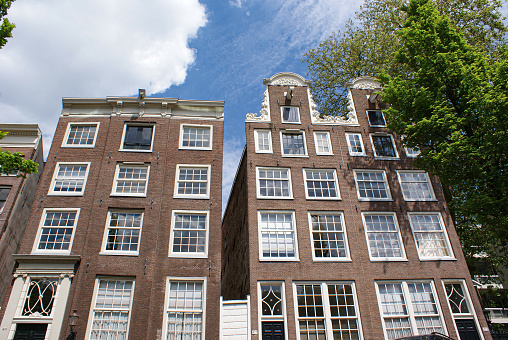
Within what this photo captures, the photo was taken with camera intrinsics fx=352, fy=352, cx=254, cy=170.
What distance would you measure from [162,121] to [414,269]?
1681 centimetres

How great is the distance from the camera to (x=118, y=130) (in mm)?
21688

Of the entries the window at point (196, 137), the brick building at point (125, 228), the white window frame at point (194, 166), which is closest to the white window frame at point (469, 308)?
the brick building at point (125, 228)

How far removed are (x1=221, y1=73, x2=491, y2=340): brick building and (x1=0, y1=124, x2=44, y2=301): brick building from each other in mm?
13225

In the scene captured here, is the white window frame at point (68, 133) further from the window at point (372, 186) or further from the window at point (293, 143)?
the window at point (372, 186)

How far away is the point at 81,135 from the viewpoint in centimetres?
2178

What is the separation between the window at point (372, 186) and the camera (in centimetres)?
2025

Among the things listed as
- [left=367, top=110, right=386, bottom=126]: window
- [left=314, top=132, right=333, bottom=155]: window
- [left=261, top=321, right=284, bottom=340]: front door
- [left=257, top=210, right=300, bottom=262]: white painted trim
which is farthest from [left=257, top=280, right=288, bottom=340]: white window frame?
[left=367, top=110, right=386, bottom=126]: window

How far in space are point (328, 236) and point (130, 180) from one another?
1150cm

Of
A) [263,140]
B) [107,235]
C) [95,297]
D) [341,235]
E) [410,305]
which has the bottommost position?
[410,305]

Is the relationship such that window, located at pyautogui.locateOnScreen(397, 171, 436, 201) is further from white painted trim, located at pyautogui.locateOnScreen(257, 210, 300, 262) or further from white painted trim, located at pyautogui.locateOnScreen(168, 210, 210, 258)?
white painted trim, located at pyautogui.locateOnScreen(168, 210, 210, 258)

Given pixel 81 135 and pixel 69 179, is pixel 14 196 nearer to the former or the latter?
pixel 69 179

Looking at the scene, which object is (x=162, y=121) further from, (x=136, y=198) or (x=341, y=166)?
(x=341, y=166)

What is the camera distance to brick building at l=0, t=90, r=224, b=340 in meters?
16.3

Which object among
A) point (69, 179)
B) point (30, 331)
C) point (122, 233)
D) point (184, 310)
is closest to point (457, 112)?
point (184, 310)
